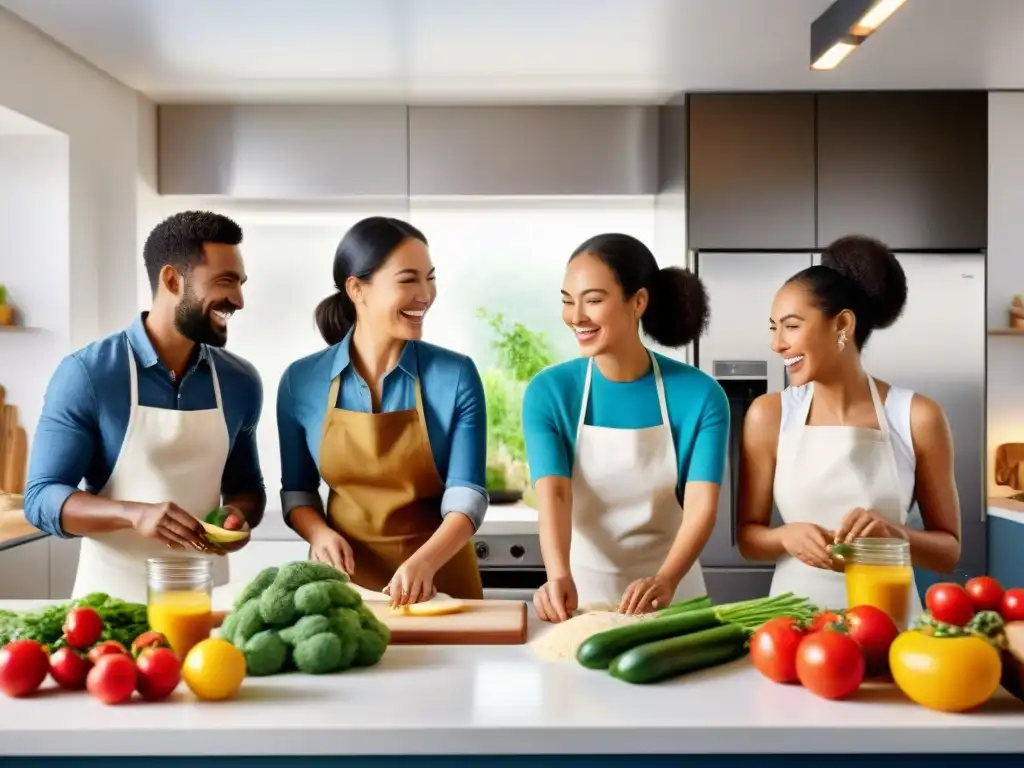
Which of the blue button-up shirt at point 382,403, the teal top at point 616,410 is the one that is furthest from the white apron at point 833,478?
the blue button-up shirt at point 382,403

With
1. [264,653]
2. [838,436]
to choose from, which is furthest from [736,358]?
[264,653]

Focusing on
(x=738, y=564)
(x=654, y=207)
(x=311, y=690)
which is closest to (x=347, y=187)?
(x=654, y=207)

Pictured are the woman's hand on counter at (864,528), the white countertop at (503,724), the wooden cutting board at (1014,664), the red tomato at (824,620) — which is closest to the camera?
the white countertop at (503,724)

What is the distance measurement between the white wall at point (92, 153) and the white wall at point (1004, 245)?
3516mm

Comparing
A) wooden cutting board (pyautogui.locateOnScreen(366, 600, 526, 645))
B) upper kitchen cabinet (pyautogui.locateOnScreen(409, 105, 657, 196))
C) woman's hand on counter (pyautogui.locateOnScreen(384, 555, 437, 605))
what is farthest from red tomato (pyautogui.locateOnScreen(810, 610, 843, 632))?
upper kitchen cabinet (pyautogui.locateOnScreen(409, 105, 657, 196))

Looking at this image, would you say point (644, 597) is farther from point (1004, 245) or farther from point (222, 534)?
point (1004, 245)

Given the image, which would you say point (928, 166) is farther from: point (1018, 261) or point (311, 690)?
point (311, 690)

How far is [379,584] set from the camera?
2.51 meters

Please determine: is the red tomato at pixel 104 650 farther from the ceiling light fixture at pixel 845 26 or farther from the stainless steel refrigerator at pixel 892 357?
the stainless steel refrigerator at pixel 892 357

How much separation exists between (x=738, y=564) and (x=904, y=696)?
2.80 metres

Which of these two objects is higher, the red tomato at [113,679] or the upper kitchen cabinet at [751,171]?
the upper kitchen cabinet at [751,171]

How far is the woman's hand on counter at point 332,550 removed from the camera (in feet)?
7.37

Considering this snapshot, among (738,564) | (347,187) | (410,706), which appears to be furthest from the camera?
(347,187)

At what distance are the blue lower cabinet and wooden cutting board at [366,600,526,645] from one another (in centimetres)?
276
